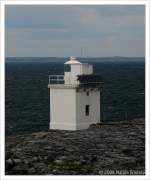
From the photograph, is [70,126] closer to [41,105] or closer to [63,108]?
[63,108]

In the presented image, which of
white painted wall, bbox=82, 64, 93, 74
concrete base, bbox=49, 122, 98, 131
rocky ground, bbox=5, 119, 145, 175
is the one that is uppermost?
white painted wall, bbox=82, 64, 93, 74

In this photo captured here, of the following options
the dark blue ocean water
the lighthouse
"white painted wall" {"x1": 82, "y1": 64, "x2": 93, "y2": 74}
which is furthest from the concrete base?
the dark blue ocean water

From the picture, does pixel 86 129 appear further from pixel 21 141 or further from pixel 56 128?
pixel 21 141

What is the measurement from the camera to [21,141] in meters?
28.0

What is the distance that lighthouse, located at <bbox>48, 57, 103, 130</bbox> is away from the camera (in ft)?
97.5

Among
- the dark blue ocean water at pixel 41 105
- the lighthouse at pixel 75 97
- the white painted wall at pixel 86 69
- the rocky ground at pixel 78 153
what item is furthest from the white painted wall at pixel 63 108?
the dark blue ocean water at pixel 41 105

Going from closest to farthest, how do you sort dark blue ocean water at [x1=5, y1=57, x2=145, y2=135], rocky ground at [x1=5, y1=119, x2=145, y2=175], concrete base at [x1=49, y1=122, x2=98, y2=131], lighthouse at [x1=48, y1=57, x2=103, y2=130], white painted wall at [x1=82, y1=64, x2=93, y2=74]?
rocky ground at [x1=5, y1=119, x2=145, y2=175] < lighthouse at [x1=48, y1=57, x2=103, y2=130] < concrete base at [x1=49, y1=122, x2=98, y2=131] < white painted wall at [x1=82, y1=64, x2=93, y2=74] < dark blue ocean water at [x1=5, y1=57, x2=145, y2=135]

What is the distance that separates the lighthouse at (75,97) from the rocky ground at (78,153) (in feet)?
2.40

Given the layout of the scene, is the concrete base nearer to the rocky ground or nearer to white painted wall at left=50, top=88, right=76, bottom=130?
white painted wall at left=50, top=88, right=76, bottom=130

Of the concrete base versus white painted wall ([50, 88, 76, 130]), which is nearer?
white painted wall ([50, 88, 76, 130])

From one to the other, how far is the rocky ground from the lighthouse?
2.40 feet

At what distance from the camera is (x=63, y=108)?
29953mm

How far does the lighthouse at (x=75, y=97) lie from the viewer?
97.5 feet

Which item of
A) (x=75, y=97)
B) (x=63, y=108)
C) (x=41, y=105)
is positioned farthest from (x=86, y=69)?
(x=41, y=105)
